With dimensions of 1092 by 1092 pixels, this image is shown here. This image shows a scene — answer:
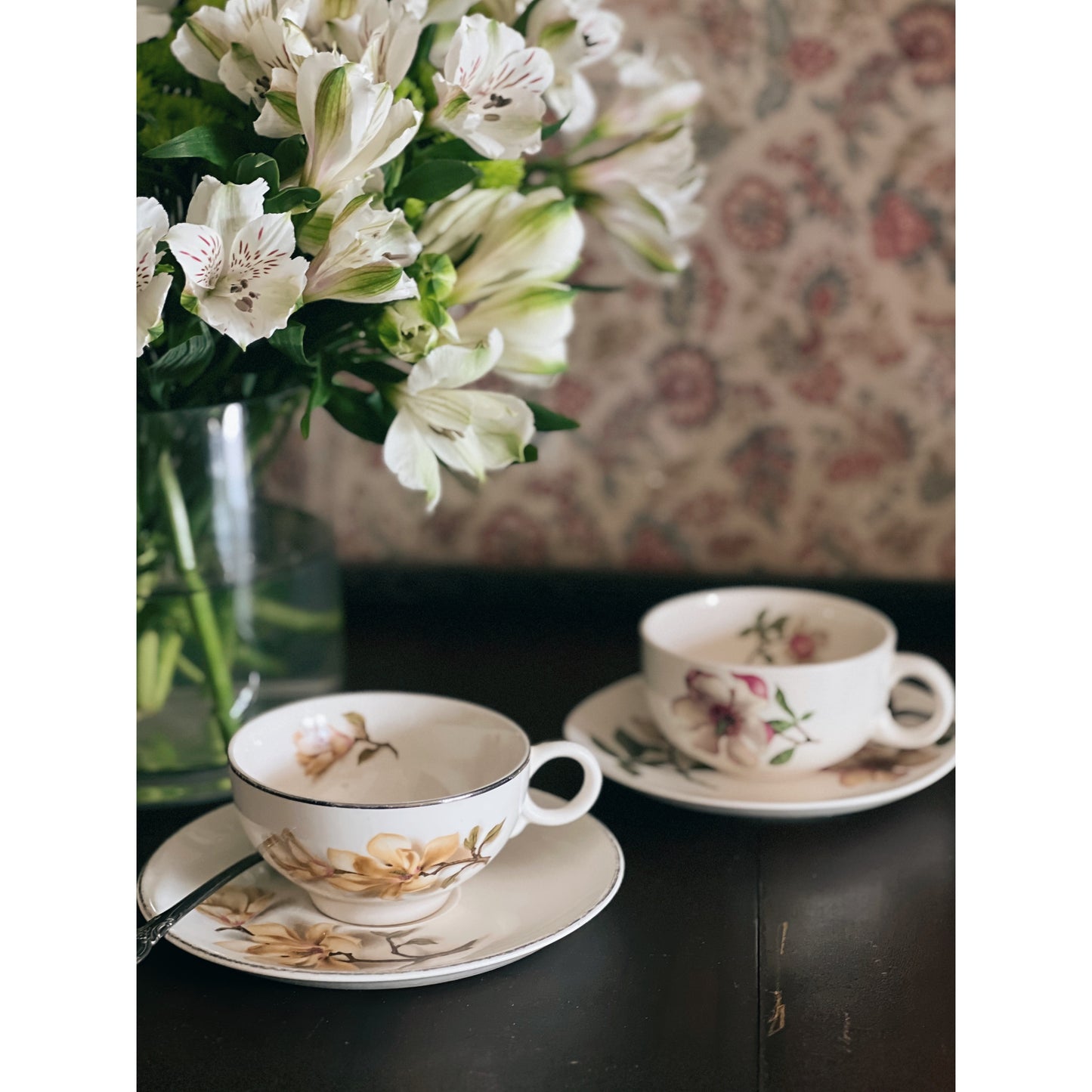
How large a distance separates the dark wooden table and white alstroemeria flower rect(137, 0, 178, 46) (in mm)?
396

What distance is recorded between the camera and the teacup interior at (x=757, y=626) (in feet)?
2.58

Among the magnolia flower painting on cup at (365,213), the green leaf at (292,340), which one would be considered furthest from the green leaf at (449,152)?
the green leaf at (292,340)

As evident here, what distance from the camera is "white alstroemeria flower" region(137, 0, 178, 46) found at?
57cm

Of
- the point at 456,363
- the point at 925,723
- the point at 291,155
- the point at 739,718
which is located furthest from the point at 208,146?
the point at 925,723

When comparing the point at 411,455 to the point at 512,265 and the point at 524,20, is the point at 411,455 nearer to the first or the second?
the point at 512,265

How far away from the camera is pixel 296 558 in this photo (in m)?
0.75

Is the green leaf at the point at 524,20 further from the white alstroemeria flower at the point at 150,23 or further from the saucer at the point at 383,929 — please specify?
the saucer at the point at 383,929

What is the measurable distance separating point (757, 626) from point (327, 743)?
32 centimetres

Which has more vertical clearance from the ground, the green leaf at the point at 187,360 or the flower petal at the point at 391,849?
the green leaf at the point at 187,360

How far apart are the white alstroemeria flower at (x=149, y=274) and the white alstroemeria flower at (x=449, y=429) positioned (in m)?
0.12
